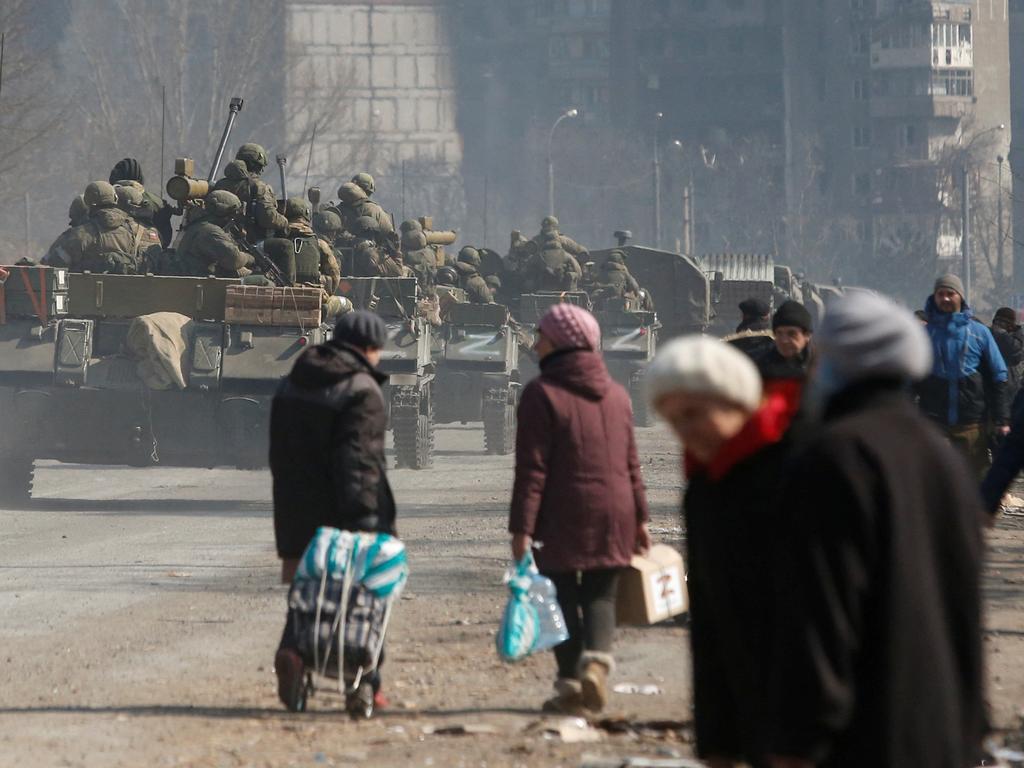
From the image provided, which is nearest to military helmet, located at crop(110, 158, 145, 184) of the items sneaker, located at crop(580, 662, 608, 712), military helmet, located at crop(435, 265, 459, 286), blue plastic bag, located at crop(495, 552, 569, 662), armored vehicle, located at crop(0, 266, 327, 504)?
armored vehicle, located at crop(0, 266, 327, 504)

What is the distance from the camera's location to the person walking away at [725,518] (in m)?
4.24

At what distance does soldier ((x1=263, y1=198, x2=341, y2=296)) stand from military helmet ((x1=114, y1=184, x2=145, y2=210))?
1457mm

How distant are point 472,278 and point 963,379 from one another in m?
16.3

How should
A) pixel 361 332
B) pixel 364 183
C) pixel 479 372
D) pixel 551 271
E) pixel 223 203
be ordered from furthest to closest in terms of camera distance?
pixel 551 271 → pixel 479 372 → pixel 364 183 → pixel 223 203 → pixel 361 332

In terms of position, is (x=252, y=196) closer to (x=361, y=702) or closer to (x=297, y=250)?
(x=297, y=250)

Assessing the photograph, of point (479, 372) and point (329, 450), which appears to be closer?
point (329, 450)

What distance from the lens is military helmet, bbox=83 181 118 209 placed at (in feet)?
61.4

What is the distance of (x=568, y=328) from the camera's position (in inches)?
294

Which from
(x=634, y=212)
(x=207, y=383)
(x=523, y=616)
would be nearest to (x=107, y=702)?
(x=523, y=616)

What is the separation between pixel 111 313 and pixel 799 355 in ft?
33.1

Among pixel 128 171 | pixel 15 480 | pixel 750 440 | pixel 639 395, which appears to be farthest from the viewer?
pixel 639 395

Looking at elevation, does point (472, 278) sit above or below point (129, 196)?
below

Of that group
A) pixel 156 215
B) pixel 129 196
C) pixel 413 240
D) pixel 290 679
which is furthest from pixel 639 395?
pixel 290 679

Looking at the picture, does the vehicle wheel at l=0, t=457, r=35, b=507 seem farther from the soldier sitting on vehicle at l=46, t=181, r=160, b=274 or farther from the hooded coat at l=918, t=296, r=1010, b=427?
the hooded coat at l=918, t=296, r=1010, b=427
